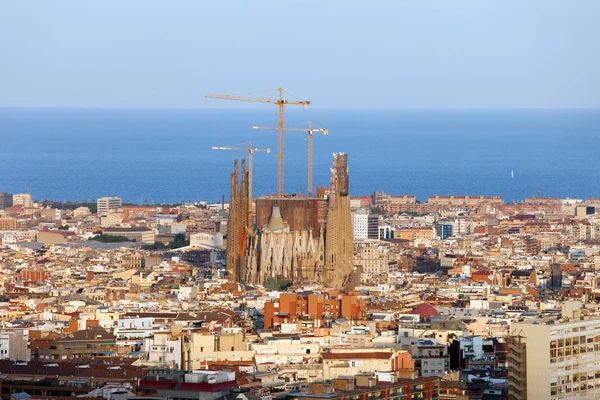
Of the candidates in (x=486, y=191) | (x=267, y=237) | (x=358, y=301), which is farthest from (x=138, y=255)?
(x=486, y=191)

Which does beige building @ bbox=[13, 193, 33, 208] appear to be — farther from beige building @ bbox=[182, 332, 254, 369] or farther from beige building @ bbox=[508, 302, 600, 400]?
beige building @ bbox=[508, 302, 600, 400]

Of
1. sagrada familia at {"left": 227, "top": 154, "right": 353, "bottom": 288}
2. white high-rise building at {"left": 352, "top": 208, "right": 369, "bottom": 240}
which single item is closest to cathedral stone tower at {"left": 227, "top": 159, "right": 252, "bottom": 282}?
sagrada familia at {"left": 227, "top": 154, "right": 353, "bottom": 288}

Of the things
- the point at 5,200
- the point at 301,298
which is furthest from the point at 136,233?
the point at 301,298

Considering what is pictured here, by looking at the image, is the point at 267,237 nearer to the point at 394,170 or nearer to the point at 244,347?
the point at 244,347

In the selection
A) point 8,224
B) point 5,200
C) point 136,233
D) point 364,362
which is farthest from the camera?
point 5,200

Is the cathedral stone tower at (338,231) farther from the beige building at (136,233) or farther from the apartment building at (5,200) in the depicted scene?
the apartment building at (5,200)

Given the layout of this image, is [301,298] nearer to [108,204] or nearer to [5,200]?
[108,204]

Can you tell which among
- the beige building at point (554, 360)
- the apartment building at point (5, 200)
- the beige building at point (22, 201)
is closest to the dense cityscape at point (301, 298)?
the beige building at point (554, 360)
